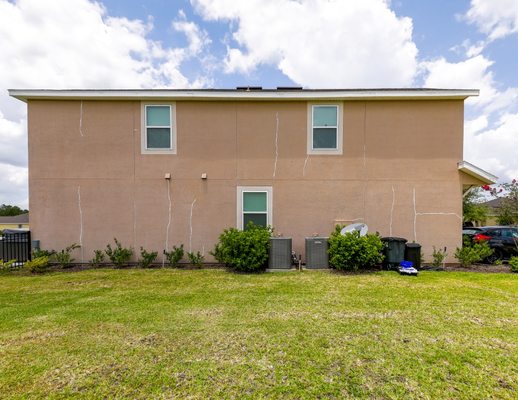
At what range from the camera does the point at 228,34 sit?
10.6 metres

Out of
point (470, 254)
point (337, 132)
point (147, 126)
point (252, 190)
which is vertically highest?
point (147, 126)

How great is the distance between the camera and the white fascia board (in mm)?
7449

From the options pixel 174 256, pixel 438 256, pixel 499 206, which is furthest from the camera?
pixel 499 206

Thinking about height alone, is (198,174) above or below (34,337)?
above

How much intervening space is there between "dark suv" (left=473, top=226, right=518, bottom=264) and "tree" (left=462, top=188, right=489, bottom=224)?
1370cm

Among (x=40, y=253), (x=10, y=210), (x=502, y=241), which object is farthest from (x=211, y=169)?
(x=10, y=210)

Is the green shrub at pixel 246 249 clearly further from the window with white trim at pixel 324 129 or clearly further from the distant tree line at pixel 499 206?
the distant tree line at pixel 499 206

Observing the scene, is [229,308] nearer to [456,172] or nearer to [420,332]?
[420,332]

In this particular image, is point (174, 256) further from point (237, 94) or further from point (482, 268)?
point (482, 268)

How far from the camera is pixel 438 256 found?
7.34 metres

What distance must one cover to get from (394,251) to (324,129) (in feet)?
13.1

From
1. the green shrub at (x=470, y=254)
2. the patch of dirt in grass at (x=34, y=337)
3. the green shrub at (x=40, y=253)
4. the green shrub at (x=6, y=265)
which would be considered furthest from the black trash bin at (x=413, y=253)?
the green shrub at (x=6, y=265)

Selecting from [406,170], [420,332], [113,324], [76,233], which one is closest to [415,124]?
[406,170]

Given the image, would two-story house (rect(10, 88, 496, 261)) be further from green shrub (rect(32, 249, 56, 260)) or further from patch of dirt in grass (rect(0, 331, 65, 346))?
patch of dirt in grass (rect(0, 331, 65, 346))
